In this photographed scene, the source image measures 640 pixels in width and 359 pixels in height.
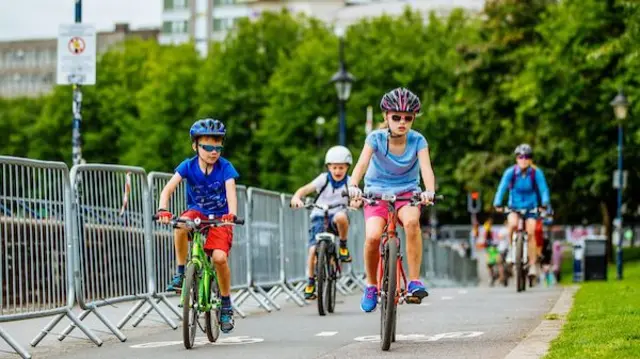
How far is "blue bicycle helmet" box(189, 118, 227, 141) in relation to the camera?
44.3 feet

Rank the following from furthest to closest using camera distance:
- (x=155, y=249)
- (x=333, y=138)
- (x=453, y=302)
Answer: (x=333, y=138), (x=453, y=302), (x=155, y=249)

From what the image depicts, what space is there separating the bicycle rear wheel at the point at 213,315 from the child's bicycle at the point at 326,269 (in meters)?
4.13

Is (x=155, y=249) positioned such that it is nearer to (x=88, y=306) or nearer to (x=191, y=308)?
(x=88, y=306)

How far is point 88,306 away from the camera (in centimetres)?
1422

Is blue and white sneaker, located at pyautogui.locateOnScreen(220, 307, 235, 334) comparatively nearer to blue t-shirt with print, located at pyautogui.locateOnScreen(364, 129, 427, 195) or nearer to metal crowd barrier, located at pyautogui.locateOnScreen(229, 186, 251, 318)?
blue t-shirt with print, located at pyautogui.locateOnScreen(364, 129, 427, 195)

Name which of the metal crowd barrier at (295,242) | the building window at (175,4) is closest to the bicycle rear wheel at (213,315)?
the metal crowd barrier at (295,242)

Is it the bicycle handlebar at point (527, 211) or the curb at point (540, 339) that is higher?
the bicycle handlebar at point (527, 211)

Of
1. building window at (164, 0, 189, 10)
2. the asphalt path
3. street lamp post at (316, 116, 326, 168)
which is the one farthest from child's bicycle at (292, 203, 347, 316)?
building window at (164, 0, 189, 10)

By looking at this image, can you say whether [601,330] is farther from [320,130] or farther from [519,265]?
[320,130]

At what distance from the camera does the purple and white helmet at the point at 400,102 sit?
12.9 meters

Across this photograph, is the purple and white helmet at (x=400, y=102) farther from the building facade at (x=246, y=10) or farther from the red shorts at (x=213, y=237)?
the building facade at (x=246, y=10)

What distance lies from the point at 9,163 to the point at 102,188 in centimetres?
233

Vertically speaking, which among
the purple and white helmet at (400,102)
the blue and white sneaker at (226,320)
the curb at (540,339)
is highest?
the purple and white helmet at (400,102)

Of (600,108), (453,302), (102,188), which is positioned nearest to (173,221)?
(102,188)
